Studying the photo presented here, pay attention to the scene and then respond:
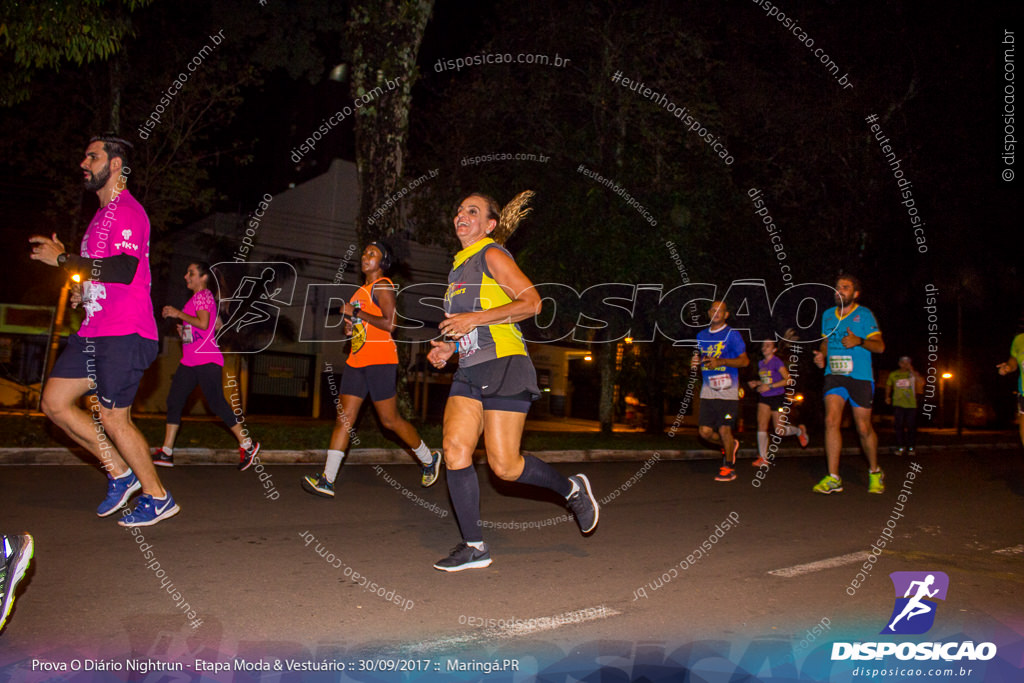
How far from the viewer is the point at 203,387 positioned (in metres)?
7.82

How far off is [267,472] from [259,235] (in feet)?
64.5

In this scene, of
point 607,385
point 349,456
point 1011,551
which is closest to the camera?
point 1011,551

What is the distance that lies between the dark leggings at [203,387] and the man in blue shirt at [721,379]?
488 cm

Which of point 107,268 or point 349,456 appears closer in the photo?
point 107,268

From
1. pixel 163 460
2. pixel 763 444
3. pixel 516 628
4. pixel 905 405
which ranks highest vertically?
pixel 905 405

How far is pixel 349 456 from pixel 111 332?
516cm

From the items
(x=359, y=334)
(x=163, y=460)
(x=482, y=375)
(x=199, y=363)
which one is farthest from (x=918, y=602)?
(x=163, y=460)

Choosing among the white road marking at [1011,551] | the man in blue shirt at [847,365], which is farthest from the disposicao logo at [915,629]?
the man in blue shirt at [847,365]

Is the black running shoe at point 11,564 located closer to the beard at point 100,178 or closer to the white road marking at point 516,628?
the white road marking at point 516,628

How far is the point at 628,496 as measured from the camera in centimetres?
753

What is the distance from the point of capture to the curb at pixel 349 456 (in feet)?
26.5

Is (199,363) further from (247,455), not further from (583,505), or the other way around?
(583,505)

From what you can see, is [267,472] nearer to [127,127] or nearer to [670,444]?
[670,444]

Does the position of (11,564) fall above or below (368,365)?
below
